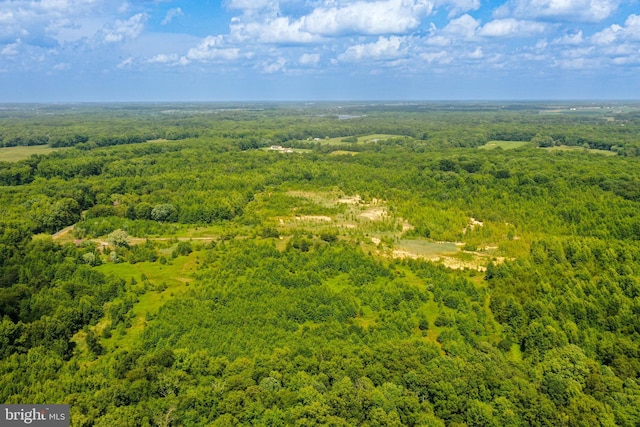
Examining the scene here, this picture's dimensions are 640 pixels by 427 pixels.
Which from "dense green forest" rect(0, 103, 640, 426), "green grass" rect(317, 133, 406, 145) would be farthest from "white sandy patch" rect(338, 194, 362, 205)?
"green grass" rect(317, 133, 406, 145)

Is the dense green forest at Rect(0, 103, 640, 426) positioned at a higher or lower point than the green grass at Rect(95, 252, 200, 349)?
higher

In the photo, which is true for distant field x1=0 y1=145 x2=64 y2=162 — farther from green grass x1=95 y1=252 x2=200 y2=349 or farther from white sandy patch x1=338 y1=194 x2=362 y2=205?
white sandy patch x1=338 y1=194 x2=362 y2=205

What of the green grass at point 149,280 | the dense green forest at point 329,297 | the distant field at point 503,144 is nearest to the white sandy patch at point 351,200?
the dense green forest at point 329,297

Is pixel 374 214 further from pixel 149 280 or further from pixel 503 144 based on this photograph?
pixel 503 144

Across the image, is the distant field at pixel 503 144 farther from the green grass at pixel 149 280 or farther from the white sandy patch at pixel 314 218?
the green grass at pixel 149 280

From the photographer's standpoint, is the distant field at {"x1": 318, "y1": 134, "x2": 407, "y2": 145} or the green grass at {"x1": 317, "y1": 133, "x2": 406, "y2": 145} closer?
the green grass at {"x1": 317, "y1": 133, "x2": 406, "y2": 145}

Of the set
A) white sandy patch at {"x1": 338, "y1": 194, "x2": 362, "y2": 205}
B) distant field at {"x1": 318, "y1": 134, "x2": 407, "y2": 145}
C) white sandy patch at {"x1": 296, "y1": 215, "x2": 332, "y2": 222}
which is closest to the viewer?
white sandy patch at {"x1": 296, "y1": 215, "x2": 332, "y2": 222}

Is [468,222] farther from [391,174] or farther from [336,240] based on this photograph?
[391,174]

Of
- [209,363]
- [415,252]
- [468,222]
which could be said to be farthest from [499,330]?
[468,222]
